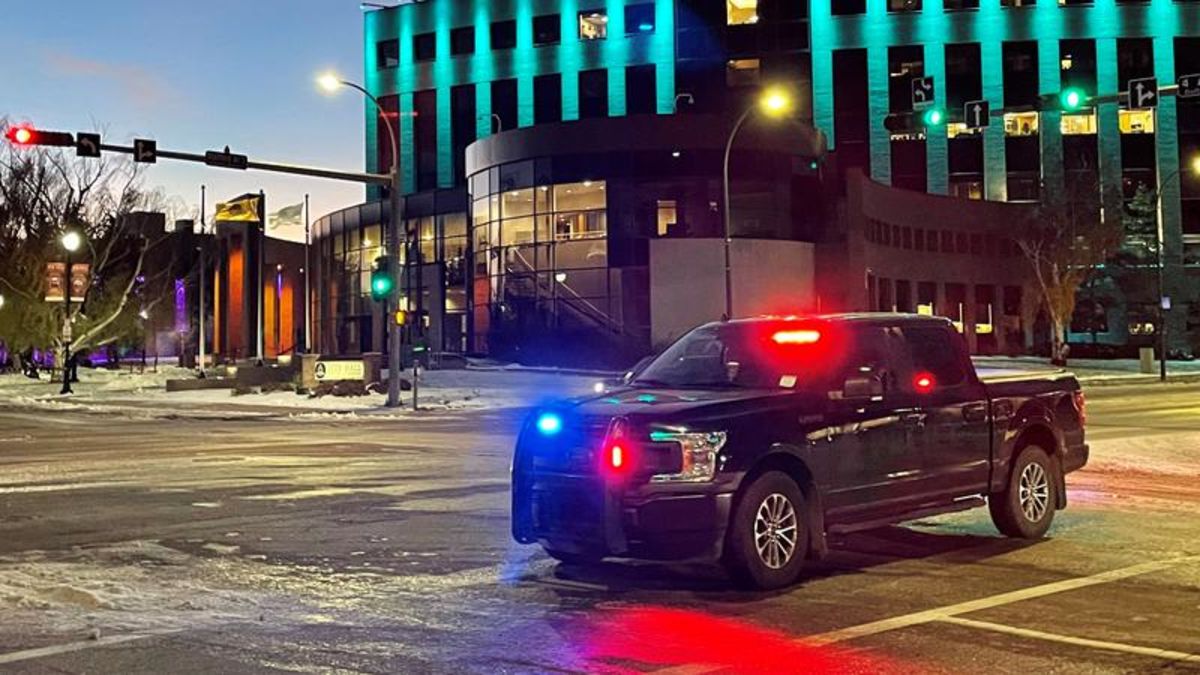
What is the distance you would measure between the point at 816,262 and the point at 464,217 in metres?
20.3

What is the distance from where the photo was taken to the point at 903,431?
9.17 metres

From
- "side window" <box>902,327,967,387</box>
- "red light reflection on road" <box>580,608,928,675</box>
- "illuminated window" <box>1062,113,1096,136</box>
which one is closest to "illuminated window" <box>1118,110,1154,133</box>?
"illuminated window" <box>1062,113,1096,136</box>

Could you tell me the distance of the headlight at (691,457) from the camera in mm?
7883

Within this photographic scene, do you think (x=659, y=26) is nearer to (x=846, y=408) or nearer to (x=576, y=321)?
(x=576, y=321)

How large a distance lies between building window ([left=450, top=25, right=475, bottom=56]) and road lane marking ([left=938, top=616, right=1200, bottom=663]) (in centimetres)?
7487

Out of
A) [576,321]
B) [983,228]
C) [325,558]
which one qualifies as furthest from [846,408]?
[983,228]

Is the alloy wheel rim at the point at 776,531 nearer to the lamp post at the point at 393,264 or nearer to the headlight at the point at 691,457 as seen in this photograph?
the headlight at the point at 691,457

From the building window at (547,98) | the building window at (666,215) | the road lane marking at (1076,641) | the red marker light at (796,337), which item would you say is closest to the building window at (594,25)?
the building window at (547,98)

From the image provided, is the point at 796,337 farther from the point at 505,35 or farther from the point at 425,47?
the point at 425,47

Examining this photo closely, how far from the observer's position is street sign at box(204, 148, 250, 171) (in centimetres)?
2753

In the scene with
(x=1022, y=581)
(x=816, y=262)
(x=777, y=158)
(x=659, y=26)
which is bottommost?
(x=1022, y=581)

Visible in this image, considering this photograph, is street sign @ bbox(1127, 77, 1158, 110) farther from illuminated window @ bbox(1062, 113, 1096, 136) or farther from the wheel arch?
illuminated window @ bbox(1062, 113, 1096, 136)

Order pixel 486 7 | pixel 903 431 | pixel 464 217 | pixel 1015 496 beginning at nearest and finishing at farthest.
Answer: pixel 903 431 → pixel 1015 496 → pixel 464 217 → pixel 486 7

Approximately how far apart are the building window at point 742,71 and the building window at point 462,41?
1799 centimetres
